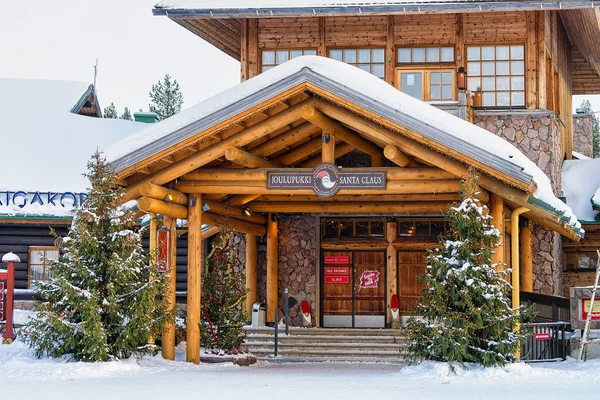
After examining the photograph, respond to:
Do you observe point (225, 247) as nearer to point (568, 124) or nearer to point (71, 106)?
point (568, 124)

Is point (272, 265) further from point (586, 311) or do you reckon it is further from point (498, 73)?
point (586, 311)

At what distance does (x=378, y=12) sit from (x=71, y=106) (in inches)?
593

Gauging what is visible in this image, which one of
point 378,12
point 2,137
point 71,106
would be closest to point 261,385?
point 378,12

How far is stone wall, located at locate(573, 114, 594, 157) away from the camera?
29.2m

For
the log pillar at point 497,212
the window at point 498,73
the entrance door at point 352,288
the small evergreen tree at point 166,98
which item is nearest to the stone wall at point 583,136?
the window at point 498,73

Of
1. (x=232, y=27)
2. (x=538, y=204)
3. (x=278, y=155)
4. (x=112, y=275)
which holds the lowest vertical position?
(x=112, y=275)

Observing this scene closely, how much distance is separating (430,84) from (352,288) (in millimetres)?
5233

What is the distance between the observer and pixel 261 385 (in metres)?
12.9

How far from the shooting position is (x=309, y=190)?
624 inches

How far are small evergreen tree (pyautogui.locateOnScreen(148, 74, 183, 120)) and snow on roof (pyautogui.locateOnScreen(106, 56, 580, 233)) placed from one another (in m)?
43.5

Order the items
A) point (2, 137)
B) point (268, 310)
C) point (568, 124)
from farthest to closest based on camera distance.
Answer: point (2, 137) < point (568, 124) < point (268, 310)

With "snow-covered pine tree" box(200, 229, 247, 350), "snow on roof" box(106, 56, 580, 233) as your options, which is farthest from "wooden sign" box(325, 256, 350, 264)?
"snow on roof" box(106, 56, 580, 233)

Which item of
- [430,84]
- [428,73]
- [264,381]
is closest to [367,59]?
[428,73]

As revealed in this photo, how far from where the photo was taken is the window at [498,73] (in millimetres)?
21047
